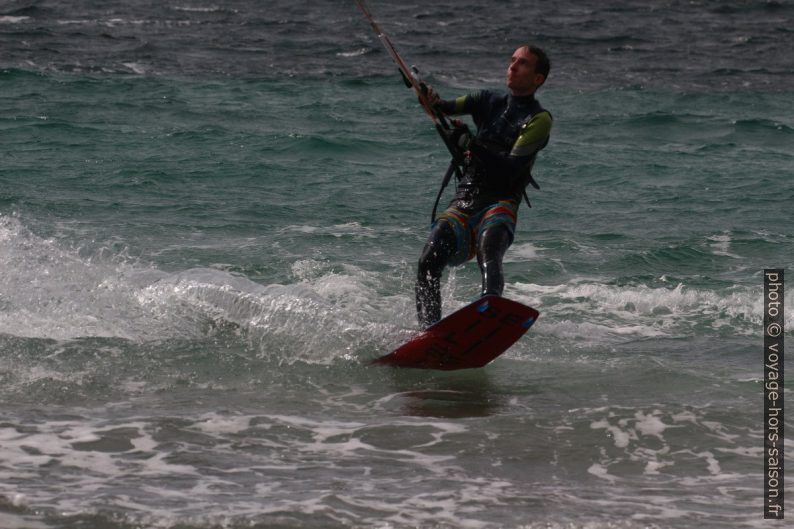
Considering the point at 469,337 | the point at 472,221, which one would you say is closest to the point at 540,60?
the point at 472,221

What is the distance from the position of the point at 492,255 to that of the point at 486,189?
0.50m

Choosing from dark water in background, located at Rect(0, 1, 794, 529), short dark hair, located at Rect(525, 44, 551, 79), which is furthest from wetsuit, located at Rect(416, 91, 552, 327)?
dark water in background, located at Rect(0, 1, 794, 529)

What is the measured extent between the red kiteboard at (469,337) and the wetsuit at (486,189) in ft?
0.62

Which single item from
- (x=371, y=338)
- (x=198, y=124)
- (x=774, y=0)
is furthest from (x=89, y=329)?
(x=774, y=0)

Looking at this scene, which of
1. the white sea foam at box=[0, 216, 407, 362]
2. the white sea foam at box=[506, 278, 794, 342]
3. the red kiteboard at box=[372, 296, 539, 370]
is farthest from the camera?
the white sea foam at box=[506, 278, 794, 342]

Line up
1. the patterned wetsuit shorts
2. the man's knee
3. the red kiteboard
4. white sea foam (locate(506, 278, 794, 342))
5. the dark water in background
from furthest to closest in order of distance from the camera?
1. white sea foam (locate(506, 278, 794, 342))
2. the patterned wetsuit shorts
3. the man's knee
4. the red kiteboard
5. the dark water in background

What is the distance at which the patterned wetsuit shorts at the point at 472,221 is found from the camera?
7.44 m

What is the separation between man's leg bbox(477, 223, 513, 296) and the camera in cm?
724

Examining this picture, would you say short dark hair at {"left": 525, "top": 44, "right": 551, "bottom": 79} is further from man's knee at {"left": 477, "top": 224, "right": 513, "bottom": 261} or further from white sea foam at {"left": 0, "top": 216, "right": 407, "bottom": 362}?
white sea foam at {"left": 0, "top": 216, "right": 407, "bottom": 362}

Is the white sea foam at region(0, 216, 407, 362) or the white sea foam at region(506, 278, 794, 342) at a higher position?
the white sea foam at region(0, 216, 407, 362)

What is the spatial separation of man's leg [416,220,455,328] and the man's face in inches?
38.3

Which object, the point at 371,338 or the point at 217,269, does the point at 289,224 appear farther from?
the point at 371,338

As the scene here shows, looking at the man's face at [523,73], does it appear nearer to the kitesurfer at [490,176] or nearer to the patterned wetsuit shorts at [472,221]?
the kitesurfer at [490,176]

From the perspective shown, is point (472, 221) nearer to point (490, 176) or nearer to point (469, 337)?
point (490, 176)
